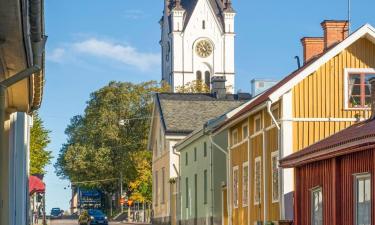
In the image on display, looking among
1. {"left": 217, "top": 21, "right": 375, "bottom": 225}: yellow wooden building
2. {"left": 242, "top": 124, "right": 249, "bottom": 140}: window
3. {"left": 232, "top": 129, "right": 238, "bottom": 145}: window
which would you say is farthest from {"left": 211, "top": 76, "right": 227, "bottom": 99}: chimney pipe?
{"left": 217, "top": 21, "right": 375, "bottom": 225}: yellow wooden building

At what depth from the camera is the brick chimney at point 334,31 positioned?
35031 millimetres

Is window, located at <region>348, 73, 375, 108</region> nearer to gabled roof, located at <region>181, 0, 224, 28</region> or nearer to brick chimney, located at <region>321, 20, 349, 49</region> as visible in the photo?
brick chimney, located at <region>321, 20, 349, 49</region>

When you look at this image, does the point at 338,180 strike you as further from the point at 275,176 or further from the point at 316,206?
the point at 275,176

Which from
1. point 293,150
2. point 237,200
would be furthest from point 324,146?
point 237,200

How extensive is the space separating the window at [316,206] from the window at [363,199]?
277 centimetres

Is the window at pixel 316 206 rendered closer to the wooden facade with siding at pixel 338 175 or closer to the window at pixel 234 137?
the wooden facade with siding at pixel 338 175

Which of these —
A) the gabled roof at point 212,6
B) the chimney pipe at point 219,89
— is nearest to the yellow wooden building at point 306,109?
the chimney pipe at point 219,89

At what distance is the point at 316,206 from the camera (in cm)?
2350

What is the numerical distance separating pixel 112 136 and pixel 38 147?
49475 mm

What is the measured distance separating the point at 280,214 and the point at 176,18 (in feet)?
441

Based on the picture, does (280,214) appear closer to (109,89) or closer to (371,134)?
(371,134)

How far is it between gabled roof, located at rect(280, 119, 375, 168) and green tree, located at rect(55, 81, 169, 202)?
228ft

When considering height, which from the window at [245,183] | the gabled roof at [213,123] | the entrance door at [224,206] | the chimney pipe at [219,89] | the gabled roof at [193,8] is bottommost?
the entrance door at [224,206]

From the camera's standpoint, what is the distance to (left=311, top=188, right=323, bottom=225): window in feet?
75.1
